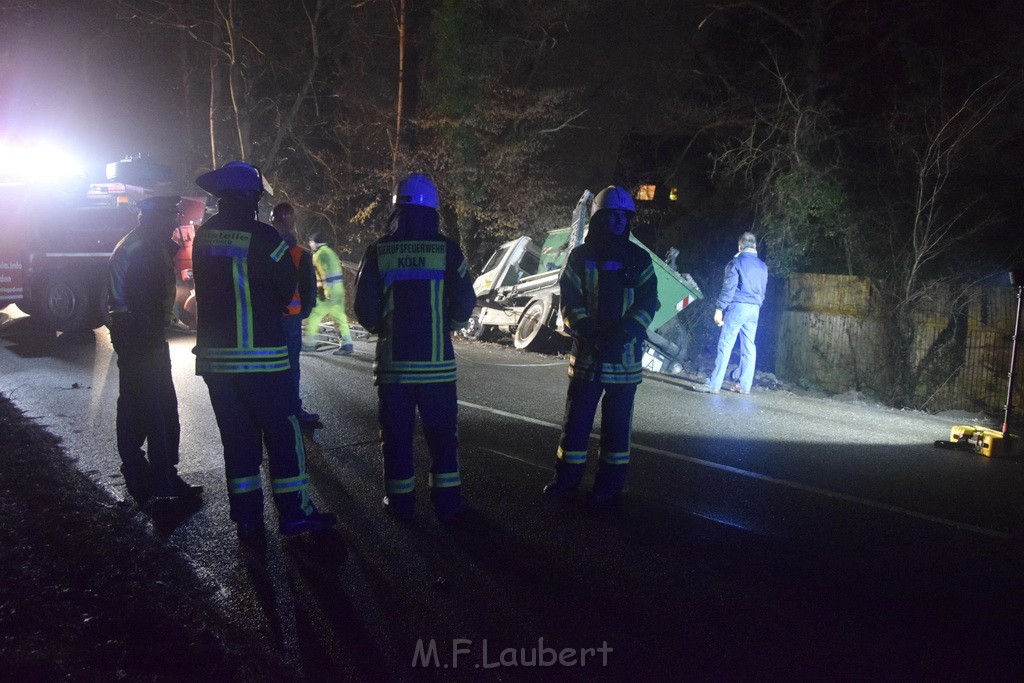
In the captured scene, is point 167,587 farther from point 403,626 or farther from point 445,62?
point 445,62

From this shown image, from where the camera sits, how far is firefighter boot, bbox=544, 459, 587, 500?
4980 millimetres

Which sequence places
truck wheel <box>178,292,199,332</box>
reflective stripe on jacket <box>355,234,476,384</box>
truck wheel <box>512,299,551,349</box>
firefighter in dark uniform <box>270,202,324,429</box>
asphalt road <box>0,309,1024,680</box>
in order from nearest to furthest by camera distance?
asphalt road <box>0,309,1024,680</box> → reflective stripe on jacket <box>355,234,476,384</box> → firefighter in dark uniform <box>270,202,324,429</box> → truck wheel <box>178,292,199,332</box> → truck wheel <box>512,299,551,349</box>

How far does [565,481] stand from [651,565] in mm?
1088

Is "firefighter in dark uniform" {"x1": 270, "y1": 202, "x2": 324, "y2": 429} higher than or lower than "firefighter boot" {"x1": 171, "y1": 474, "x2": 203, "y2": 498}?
higher

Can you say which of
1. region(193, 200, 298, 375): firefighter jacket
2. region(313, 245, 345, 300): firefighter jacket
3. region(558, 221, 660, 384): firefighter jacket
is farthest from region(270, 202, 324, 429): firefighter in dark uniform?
region(313, 245, 345, 300): firefighter jacket

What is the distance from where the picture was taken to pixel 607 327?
15.7ft

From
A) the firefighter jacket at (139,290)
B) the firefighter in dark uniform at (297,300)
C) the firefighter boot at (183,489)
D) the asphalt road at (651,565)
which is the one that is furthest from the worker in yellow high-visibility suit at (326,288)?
the firefighter boot at (183,489)

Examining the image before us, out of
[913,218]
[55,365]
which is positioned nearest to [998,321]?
[913,218]

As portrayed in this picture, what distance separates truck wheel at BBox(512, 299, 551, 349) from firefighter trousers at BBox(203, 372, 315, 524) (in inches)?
338

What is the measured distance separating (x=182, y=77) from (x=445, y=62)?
43.6ft

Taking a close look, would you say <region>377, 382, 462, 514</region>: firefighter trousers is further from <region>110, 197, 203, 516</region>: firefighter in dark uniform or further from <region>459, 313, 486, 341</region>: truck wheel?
<region>459, 313, 486, 341</region>: truck wheel

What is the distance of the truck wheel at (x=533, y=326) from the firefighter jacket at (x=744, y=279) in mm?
3800

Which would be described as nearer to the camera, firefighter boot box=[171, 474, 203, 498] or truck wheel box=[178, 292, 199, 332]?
firefighter boot box=[171, 474, 203, 498]

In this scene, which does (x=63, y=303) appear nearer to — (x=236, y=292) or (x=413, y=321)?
(x=236, y=292)
